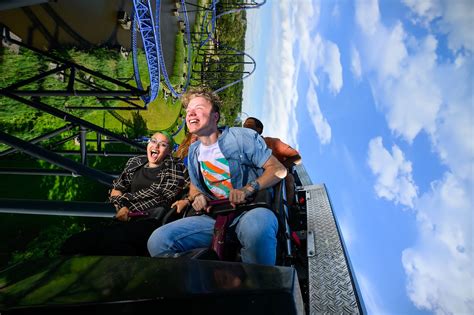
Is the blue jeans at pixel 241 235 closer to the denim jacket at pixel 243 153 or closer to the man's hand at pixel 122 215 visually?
the denim jacket at pixel 243 153

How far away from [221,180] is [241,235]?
60cm

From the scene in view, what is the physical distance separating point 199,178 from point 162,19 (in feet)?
53.4

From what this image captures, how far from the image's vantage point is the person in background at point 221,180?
1.98 meters

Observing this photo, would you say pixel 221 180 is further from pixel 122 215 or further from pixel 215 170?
pixel 122 215

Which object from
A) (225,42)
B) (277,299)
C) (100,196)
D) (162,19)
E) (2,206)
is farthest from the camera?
(225,42)

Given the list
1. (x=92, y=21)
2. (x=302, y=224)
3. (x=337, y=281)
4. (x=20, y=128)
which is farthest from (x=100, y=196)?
(x=337, y=281)

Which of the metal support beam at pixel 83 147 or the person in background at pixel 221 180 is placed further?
the metal support beam at pixel 83 147

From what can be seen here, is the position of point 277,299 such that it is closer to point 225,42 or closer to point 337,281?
point 337,281

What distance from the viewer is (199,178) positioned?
2592mm

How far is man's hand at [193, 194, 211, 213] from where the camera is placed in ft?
7.47

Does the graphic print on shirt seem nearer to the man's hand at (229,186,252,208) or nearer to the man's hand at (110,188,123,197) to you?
the man's hand at (229,186,252,208)

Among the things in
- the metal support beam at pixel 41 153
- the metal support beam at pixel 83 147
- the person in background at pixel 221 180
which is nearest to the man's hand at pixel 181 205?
the person in background at pixel 221 180

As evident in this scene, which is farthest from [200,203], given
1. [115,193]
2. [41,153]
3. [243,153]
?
[41,153]

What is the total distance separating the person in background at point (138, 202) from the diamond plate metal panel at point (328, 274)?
1399mm
